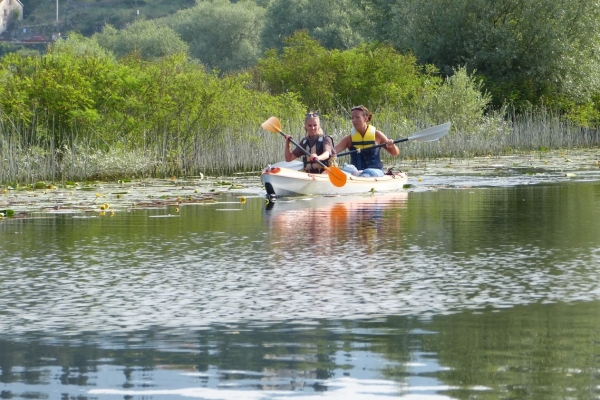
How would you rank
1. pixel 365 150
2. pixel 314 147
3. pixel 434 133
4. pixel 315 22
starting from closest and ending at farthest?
pixel 314 147, pixel 365 150, pixel 434 133, pixel 315 22

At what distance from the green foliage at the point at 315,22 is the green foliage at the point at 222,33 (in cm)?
1216

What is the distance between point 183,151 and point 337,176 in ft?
23.9

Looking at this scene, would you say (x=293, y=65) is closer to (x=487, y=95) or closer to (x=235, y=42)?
(x=487, y=95)

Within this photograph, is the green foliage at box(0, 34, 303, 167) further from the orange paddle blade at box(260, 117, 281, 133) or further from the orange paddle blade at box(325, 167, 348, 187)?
the orange paddle blade at box(325, 167, 348, 187)

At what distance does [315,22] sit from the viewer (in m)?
72.6

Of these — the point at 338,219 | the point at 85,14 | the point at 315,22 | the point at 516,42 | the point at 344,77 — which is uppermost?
the point at 85,14

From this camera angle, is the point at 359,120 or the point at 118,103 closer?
the point at 359,120

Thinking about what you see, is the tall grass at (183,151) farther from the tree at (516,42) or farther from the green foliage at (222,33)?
the green foliage at (222,33)

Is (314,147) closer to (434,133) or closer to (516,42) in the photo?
(434,133)

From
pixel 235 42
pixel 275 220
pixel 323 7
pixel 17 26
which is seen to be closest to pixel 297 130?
pixel 275 220

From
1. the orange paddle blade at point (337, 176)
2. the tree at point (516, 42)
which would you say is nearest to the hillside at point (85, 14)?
the tree at point (516, 42)

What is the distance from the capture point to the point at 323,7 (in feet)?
239

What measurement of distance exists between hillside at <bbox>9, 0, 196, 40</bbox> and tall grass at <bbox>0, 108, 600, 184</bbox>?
92.9 m

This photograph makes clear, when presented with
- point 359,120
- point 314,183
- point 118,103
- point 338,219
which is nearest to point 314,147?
point 314,183
